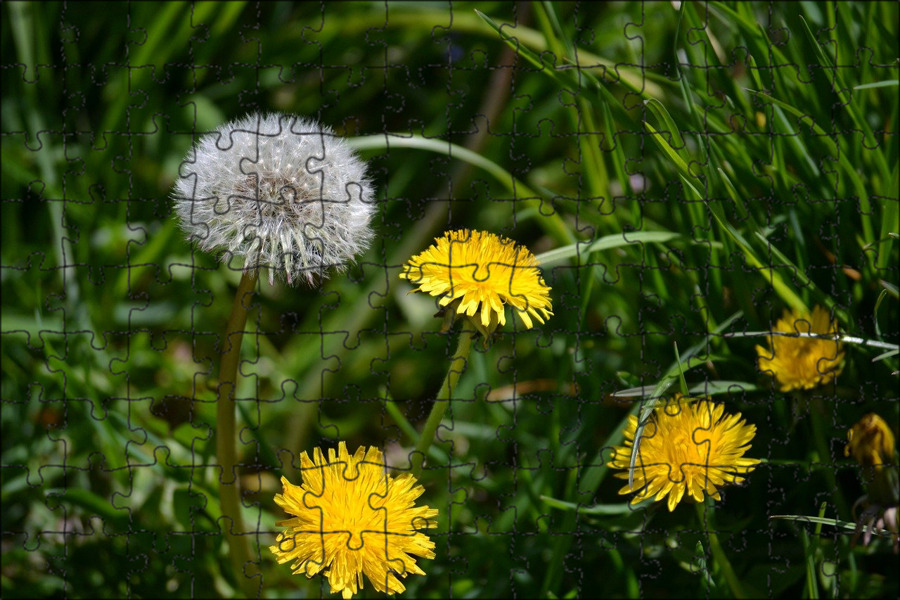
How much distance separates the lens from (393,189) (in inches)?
68.1

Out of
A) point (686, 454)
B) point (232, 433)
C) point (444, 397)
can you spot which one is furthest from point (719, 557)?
point (232, 433)

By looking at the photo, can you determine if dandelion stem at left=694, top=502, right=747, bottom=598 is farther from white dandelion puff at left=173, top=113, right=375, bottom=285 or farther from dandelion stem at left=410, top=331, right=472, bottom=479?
white dandelion puff at left=173, top=113, right=375, bottom=285

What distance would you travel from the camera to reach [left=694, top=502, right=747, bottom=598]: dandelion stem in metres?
0.99

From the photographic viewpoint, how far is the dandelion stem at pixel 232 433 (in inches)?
37.4

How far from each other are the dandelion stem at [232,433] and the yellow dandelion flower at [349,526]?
A: 13cm

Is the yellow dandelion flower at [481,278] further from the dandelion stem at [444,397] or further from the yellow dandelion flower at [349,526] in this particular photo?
the yellow dandelion flower at [349,526]

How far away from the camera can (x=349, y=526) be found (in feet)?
2.89

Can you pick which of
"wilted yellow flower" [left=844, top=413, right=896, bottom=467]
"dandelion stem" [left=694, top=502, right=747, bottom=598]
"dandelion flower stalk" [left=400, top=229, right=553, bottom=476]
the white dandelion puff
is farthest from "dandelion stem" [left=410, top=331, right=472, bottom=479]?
"wilted yellow flower" [left=844, top=413, right=896, bottom=467]

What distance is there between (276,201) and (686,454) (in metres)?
0.53

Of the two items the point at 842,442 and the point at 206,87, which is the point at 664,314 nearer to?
the point at 842,442

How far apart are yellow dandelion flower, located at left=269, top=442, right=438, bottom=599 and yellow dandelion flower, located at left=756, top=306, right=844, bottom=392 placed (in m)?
0.46

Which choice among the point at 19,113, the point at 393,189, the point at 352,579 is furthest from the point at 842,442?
the point at 19,113
